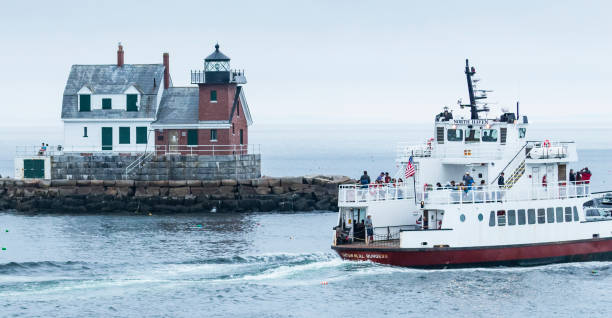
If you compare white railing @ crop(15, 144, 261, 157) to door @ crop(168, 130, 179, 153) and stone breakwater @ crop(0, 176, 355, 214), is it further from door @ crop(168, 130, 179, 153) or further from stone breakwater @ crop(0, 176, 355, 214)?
stone breakwater @ crop(0, 176, 355, 214)

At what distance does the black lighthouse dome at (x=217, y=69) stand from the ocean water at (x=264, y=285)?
2223 centimetres

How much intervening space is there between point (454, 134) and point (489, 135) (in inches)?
57.8

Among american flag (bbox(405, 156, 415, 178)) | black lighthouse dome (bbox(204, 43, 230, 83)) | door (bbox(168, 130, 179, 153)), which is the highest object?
black lighthouse dome (bbox(204, 43, 230, 83))

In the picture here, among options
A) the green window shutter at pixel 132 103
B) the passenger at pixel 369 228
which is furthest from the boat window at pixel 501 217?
the green window shutter at pixel 132 103

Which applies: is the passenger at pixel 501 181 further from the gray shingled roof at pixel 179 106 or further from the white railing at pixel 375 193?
the gray shingled roof at pixel 179 106

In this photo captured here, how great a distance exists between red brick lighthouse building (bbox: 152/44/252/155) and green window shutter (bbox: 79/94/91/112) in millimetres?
5352

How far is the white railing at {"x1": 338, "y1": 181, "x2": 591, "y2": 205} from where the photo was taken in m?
36.3

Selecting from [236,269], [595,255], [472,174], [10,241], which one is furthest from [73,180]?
[595,255]

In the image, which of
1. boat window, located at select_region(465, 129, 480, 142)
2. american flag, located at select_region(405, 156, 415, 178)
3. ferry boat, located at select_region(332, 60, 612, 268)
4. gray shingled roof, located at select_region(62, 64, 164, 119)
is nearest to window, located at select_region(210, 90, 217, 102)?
gray shingled roof, located at select_region(62, 64, 164, 119)

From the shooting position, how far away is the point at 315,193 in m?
62.6

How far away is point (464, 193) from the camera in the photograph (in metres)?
36.5

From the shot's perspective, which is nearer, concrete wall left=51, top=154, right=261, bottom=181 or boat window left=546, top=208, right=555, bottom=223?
boat window left=546, top=208, right=555, bottom=223

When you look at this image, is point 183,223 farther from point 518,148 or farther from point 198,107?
point 518,148

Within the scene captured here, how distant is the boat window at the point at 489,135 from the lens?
3944cm
